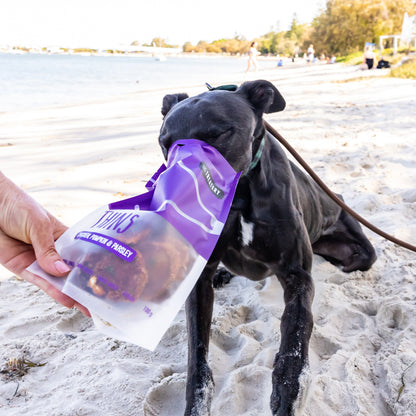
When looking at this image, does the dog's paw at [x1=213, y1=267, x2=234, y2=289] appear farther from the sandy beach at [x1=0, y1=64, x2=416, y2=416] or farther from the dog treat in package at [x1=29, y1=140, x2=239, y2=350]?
the dog treat in package at [x1=29, y1=140, x2=239, y2=350]

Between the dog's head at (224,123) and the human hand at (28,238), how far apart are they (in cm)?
65

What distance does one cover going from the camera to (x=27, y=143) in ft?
24.5

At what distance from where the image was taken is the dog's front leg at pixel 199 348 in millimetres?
1788

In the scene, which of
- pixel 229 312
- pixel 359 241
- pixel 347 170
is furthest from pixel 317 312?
pixel 347 170

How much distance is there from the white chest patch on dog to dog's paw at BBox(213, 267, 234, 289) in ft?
2.95

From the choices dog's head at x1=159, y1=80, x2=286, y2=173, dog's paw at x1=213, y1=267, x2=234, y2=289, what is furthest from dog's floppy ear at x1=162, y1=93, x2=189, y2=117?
dog's paw at x1=213, y1=267, x2=234, y2=289

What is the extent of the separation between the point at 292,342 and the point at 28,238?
3.91 feet

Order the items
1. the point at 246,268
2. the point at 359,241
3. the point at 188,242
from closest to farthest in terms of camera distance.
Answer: the point at 188,242 < the point at 246,268 < the point at 359,241

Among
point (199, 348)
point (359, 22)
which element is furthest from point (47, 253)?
point (359, 22)

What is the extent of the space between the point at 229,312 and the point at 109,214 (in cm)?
138

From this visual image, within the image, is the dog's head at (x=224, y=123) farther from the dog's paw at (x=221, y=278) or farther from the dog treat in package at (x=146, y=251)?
the dog's paw at (x=221, y=278)

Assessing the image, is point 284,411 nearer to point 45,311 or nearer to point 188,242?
point 188,242

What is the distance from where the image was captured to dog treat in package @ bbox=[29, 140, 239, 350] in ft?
4.21

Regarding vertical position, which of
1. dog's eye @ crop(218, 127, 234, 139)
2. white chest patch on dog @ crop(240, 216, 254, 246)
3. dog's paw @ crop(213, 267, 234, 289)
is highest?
dog's eye @ crop(218, 127, 234, 139)
